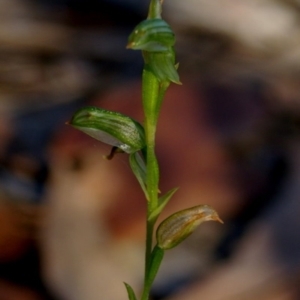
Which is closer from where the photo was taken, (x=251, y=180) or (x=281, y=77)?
(x=251, y=180)

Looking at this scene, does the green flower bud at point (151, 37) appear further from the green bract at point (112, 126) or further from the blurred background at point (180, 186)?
the blurred background at point (180, 186)

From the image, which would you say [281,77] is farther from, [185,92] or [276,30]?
[185,92]

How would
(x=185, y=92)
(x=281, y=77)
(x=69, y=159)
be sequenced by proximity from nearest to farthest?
(x=69, y=159), (x=185, y=92), (x=281, y=77)

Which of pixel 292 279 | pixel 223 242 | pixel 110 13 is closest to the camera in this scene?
pixel 292 279

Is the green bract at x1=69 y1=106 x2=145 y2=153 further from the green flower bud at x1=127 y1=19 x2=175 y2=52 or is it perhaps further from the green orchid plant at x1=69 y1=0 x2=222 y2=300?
the green flower bud at x1=127 y1=19 x2=175 y2=52

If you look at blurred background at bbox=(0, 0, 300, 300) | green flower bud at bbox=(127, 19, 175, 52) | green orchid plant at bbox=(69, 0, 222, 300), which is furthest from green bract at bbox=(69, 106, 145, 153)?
blurred background at bbox=(0, 0, 300, 300)

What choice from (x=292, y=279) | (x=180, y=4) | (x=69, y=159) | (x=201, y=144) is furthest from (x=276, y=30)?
(x=292, y=279)
